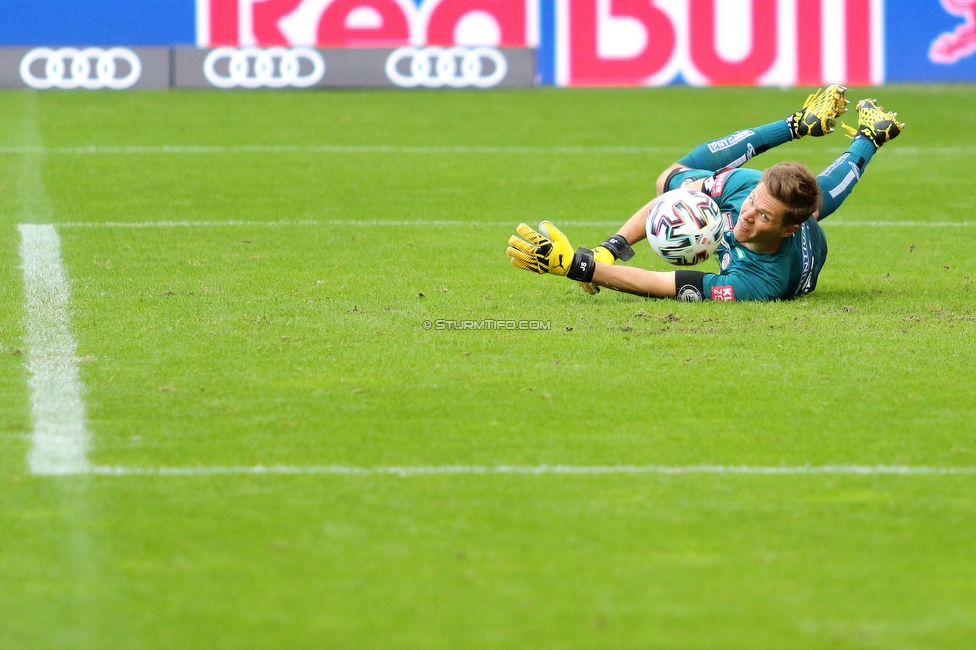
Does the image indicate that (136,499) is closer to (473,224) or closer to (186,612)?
(186,612)

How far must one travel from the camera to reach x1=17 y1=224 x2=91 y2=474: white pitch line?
601 centimetres

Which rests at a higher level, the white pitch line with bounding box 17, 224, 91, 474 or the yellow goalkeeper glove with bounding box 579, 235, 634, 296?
the yellow goalkeeper glove with bounding box 579, 235, 634, 296

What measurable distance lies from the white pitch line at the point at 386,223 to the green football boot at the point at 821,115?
330 cm

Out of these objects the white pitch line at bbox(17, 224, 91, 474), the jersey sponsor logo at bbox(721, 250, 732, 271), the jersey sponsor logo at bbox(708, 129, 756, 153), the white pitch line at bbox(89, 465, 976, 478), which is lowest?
the white pitch line at bbox(89, 465, 976, 478)

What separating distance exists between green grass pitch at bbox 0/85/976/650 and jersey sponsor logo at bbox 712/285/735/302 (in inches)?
7.4

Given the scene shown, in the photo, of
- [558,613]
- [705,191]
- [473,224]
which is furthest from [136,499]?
[473,224]

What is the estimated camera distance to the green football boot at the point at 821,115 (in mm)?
9570

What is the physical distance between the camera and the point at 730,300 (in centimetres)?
893

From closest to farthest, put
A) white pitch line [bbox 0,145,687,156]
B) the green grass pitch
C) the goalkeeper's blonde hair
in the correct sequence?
the green grass pitch < the goalkeeper's blonde hair < white pitch line [bbox 0,145,687,156]

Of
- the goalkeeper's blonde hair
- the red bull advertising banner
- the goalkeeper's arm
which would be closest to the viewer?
the goalkeeper's blonde hair

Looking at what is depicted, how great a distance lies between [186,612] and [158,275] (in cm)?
603

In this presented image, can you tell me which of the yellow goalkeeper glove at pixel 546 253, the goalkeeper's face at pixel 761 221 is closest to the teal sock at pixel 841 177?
the goalkeeper's face at pixel 761 221

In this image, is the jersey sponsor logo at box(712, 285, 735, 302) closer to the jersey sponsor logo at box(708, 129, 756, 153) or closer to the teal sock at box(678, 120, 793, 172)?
the teal sock at box(678, 120, 793, 172)

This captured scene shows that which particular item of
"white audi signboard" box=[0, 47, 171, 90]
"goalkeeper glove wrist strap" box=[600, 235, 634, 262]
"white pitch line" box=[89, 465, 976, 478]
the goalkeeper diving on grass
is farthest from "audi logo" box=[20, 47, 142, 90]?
"white pitch line" box=[89, 465, 976, 478]
